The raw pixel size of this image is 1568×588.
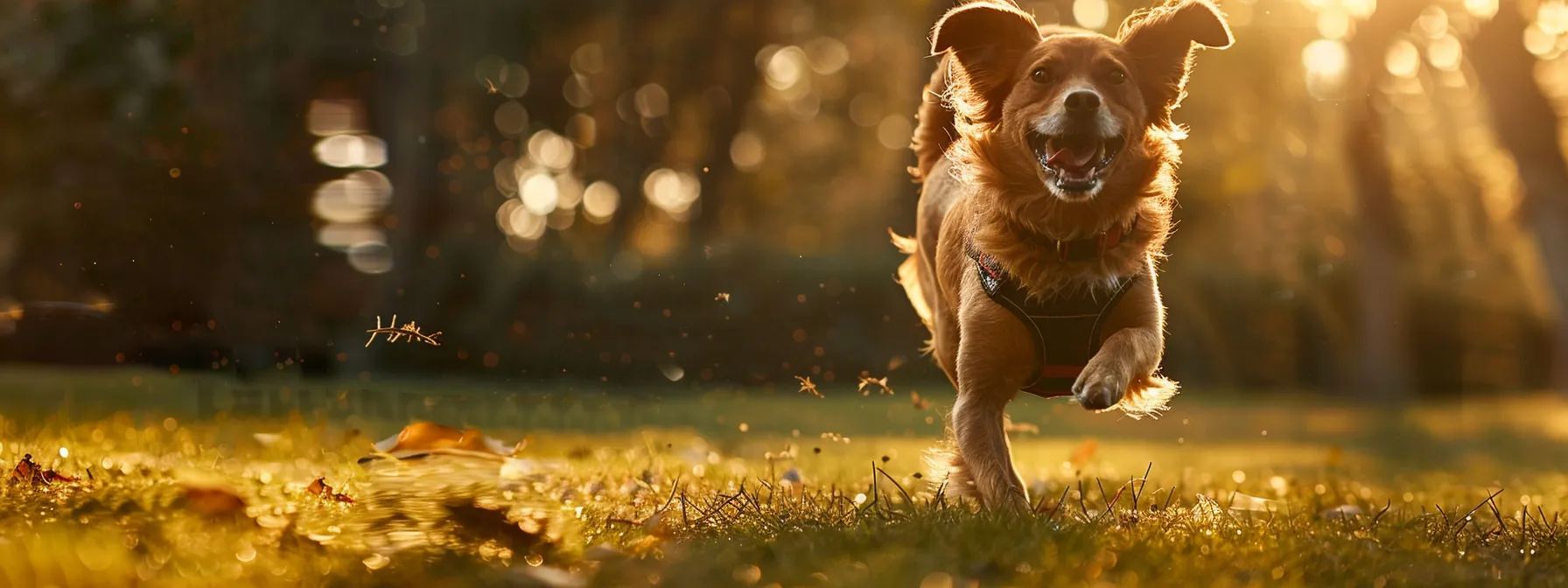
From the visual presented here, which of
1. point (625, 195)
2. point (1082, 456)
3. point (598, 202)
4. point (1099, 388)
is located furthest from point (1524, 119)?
point (598, 202)

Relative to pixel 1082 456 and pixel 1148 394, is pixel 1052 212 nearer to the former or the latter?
pixel 1148 394

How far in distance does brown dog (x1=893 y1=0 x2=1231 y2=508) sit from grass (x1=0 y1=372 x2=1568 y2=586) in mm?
450

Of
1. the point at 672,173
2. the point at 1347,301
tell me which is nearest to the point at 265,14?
the point at 672,173

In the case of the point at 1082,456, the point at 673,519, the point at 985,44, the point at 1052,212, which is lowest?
the point at 1082,456

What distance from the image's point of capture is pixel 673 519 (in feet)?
15.4

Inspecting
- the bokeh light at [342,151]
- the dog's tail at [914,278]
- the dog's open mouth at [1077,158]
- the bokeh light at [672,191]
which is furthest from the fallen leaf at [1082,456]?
the bokeh light at [672,191]

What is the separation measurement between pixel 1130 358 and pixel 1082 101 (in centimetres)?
91

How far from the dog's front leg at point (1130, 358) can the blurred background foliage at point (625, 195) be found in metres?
4.20

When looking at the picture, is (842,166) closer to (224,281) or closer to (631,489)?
(224,281)

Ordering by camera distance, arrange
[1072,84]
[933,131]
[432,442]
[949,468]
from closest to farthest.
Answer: [1072,84] → [949,468] → [432,442] → [933,131]

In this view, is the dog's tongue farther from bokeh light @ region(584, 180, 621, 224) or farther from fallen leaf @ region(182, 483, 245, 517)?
bokeh light @ region(584, 180, 621, 224)

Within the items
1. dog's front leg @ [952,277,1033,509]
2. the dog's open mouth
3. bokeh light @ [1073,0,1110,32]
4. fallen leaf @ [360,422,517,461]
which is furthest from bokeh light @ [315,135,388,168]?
the dog's open mouth

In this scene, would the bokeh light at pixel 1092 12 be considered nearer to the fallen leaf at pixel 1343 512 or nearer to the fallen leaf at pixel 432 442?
the fallen leaf at pixel 1343 512

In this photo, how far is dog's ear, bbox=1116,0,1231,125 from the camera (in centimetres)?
483
